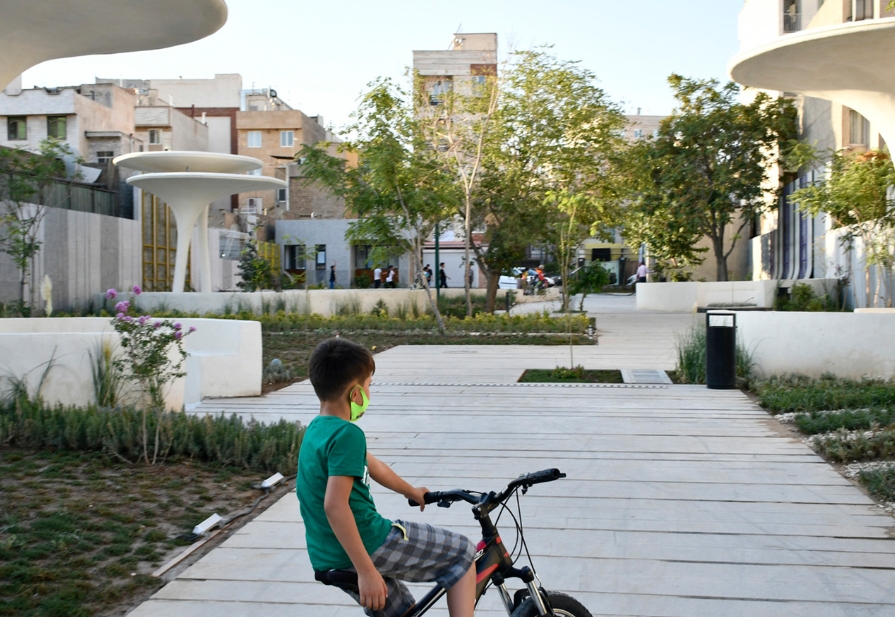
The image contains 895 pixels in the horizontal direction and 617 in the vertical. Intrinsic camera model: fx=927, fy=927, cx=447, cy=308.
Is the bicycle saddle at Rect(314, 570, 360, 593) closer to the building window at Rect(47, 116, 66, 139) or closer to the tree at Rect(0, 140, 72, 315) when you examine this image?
the tree at Rect(0, 140, 72, 315)

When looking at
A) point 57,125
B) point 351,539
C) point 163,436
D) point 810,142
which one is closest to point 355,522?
point 351,539

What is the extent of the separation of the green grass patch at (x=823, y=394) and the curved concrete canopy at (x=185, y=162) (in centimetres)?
1887

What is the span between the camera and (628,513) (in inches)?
225

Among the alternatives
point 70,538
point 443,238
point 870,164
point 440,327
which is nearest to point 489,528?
point 70,538

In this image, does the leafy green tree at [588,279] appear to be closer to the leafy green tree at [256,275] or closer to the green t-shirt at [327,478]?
the leafy green tree at [256,275]

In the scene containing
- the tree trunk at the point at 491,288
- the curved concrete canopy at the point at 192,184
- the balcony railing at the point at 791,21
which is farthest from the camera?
the balcony railing at the point at 791,21

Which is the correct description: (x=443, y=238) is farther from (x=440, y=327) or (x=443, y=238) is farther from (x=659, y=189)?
(x=440, y=327)

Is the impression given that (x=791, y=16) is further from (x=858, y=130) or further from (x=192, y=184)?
(x=192, y=184)

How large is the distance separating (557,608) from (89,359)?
21.8 ft

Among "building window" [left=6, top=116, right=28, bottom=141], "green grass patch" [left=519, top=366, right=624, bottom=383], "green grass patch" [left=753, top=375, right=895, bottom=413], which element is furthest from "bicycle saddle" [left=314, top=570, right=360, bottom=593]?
"building window" [left=6, top=116, right=28, bottom=141]

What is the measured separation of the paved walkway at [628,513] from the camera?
4.29m

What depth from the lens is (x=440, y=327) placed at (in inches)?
835

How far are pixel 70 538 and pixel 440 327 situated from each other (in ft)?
53.7

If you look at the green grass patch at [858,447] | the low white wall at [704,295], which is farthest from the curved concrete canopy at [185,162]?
the green grass patch at [858,447]
